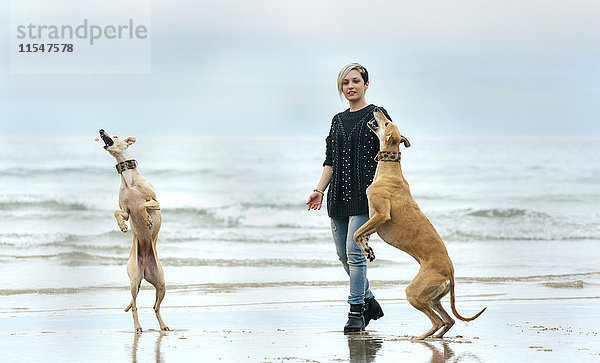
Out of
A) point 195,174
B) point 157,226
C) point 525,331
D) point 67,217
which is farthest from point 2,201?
point 525,331

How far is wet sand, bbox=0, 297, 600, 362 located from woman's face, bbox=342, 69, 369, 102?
1.83 metres

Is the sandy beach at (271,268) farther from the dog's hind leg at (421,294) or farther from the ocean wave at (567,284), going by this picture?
the dog's hind leg at (421,294)

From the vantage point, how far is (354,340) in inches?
228

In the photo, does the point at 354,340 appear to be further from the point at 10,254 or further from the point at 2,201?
the point at 2,201

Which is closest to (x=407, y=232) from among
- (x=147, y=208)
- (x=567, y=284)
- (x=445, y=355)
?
(x=445, y=355)

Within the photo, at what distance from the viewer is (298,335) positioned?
609cm

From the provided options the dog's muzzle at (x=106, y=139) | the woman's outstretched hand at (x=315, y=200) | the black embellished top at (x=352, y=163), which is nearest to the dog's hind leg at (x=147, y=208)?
the dog's muzzle at (x=106, y=139)

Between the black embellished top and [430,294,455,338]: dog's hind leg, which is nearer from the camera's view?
[430,294,455,338]: dog's hind leg

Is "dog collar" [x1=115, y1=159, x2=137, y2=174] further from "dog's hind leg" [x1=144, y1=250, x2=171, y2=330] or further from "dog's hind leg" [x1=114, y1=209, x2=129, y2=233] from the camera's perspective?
"dog's hind leg" [x1=144, y1=250, x2=171, y2=330]

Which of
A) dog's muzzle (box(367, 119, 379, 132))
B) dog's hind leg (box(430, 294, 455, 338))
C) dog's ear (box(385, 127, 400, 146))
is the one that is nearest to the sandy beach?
dog's hind leg (box(430, 294, 455, 338))

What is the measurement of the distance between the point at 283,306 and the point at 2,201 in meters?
17.6

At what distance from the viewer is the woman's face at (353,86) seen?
20.8 feet

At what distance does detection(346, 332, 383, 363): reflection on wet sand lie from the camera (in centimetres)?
504

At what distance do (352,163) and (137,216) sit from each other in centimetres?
172
